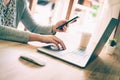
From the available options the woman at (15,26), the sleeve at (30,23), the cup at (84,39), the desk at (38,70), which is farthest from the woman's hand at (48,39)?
the sleeve at (30,23)

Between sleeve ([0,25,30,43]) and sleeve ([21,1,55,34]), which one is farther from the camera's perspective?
sleeve ([21,1,55,34])

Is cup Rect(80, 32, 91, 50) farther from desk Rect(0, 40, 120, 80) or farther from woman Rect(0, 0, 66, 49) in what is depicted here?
desk Rect(0, 40, 120, 80)

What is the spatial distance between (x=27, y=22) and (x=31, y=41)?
0.65 m

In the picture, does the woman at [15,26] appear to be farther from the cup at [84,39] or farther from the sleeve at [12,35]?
the cup at [84,39]

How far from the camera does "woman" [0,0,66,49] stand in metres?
1.26

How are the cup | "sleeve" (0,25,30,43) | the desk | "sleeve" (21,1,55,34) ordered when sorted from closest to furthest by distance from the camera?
the desk
"sleeve" (0,25,30,43)
the cup
"sleeve" (21,1,55,34)

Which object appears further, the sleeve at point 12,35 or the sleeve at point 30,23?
the sleeve at point 30,23

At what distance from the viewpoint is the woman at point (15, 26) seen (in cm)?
126

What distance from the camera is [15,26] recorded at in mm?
1835

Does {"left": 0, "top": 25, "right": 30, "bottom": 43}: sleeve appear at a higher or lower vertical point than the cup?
higher

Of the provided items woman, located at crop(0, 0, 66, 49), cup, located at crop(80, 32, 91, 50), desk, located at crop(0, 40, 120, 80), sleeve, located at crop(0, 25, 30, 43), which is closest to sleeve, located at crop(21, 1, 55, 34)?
woman, located at crop(0, 0, 66, 49)

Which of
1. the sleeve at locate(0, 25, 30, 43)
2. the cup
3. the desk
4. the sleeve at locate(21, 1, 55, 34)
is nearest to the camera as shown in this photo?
the desk

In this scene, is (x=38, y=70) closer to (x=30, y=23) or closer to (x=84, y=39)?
(x=84, y=39)

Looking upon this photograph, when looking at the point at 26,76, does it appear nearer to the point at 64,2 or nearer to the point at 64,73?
the point at 64,73
